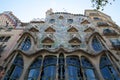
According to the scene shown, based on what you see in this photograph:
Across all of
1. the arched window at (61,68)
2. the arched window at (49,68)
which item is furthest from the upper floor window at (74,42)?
the arched window at (49,68)

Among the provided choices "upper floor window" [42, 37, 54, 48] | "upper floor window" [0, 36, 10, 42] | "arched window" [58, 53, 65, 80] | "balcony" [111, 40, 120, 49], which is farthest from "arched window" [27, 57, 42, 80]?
"balcony" [111, 40, 120, 49]

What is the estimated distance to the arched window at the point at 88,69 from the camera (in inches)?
669

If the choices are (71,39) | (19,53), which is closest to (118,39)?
(71,39)

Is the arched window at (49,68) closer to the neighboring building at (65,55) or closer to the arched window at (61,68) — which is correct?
the neighboring building at (65,55)

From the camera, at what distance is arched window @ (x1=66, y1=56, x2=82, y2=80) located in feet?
54.4

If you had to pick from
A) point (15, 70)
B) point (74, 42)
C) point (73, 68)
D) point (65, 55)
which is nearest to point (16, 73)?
point (15, 70)

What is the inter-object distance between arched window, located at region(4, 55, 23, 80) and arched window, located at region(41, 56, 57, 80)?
239 cm

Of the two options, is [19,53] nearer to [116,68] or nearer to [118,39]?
[116,68]

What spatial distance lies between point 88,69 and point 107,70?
1857mm

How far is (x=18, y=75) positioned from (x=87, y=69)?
→ 6743 millimetres

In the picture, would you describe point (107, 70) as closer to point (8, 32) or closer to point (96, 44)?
point (96, 44)

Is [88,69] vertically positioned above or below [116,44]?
below

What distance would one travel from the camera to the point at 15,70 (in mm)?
17750

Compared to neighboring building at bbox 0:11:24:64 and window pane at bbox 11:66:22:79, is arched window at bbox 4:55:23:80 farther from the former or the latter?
neighboring building at bbox 0:11:24:64
